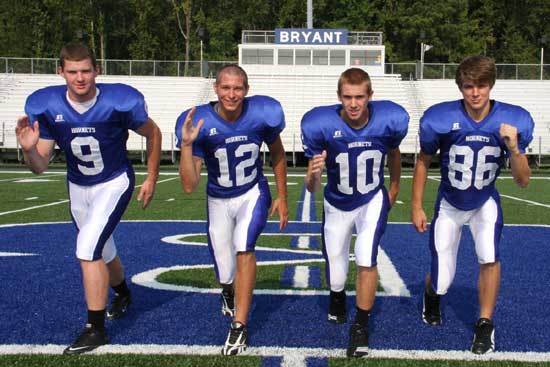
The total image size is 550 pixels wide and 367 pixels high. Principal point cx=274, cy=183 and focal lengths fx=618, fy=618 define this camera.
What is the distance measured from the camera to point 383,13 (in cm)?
4781

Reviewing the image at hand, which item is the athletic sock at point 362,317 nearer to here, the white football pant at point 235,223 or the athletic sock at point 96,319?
the white football pant at point 235,223

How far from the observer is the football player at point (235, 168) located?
3637 millimetres

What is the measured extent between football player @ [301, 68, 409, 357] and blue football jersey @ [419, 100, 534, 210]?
211mm

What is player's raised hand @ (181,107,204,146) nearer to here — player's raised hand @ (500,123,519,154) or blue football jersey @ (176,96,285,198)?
blue football jersey @ (176,96,285,198)

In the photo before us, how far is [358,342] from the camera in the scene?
3350 millimetres

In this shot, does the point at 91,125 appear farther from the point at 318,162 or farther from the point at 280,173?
the point at 318,162

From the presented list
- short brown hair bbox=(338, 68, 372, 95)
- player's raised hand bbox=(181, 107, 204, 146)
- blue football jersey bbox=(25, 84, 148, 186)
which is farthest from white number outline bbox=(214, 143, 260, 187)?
short brown hair bbox=(338, 68, 372, 95)

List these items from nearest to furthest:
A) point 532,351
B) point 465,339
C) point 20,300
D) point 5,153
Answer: point 532,351
point 465,339
point 20,300
point 5,153

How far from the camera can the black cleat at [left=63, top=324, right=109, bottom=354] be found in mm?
3320

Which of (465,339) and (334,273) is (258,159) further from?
(465,339)

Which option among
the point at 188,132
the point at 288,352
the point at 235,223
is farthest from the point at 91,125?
the point at 288,352

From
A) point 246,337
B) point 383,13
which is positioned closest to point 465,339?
point 246,337

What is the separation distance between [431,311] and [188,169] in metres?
1.76

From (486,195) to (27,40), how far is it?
47.8 metres
